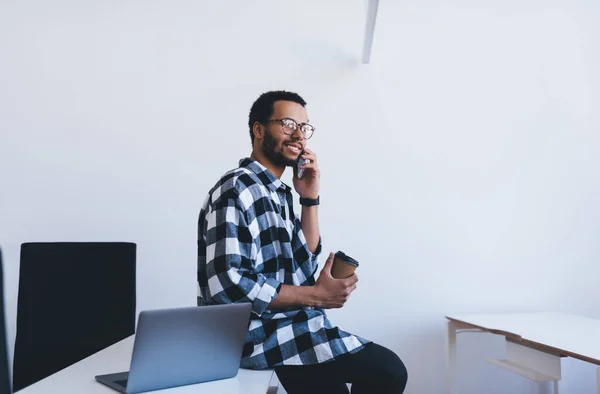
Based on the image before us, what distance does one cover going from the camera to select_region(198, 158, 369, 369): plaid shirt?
127cm

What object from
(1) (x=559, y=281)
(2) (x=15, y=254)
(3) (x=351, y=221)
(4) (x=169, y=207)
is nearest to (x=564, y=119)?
(1) (x=559, y=281)

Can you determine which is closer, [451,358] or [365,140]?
[451,358]

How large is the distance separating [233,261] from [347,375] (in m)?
0.39

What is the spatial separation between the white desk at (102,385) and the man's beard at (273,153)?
641 mm

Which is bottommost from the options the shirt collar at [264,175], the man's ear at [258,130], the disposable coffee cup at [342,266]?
the disposable coffee cup at [342,266]

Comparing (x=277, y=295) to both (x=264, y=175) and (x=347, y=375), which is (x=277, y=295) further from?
(x=264, y=175)

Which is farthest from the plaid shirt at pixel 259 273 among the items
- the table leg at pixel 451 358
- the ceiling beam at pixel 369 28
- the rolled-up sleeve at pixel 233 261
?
the table leg at pixel 451 358

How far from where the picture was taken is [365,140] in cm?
265

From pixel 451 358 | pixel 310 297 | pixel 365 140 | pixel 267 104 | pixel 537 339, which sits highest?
pixel 365 140

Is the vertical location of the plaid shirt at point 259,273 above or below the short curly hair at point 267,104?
below

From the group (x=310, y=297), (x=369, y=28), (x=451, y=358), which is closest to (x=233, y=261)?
(x=310, y=297)

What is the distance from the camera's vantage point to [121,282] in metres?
1.84

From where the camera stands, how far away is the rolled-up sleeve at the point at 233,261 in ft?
4.10

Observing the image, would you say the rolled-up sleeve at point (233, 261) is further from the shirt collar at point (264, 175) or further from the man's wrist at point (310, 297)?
the shirt collar at point (264, 175)
